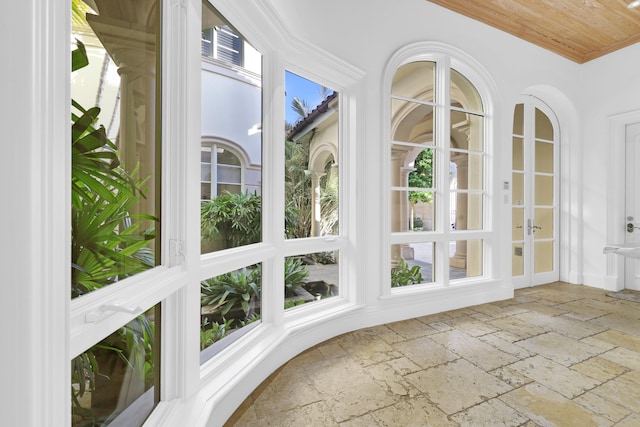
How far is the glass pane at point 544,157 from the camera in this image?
168 inches

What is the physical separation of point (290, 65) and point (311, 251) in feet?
4.51

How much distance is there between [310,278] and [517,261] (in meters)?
3.07

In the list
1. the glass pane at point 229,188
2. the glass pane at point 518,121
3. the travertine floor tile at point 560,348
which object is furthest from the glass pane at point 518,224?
the glass pane at point 229,188

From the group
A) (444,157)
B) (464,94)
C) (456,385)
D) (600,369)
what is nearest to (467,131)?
(464,94)

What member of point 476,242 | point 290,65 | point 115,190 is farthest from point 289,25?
point 476,242

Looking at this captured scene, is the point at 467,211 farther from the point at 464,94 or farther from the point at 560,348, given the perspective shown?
the point at 560,348

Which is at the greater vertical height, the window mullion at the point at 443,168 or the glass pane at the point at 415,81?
the glass pane at the point at 415,81

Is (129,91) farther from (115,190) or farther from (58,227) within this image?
(58,227)

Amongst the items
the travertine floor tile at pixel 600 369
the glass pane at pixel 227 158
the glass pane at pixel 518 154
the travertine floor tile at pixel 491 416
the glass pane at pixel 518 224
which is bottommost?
the travertine floor tile at pixel 491 416

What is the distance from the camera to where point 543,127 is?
429cm

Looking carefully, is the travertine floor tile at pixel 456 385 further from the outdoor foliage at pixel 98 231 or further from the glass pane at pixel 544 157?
the glass pane at pixel 544 157

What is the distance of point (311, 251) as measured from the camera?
7.99 ft

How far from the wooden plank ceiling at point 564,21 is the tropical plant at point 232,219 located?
9.28ft

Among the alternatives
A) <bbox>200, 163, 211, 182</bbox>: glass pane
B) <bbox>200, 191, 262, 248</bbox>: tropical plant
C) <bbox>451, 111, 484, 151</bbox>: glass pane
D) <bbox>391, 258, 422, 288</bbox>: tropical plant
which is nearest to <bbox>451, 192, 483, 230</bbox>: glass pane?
<bbox>451, 111, 484, 151</bbox>: glass pane
